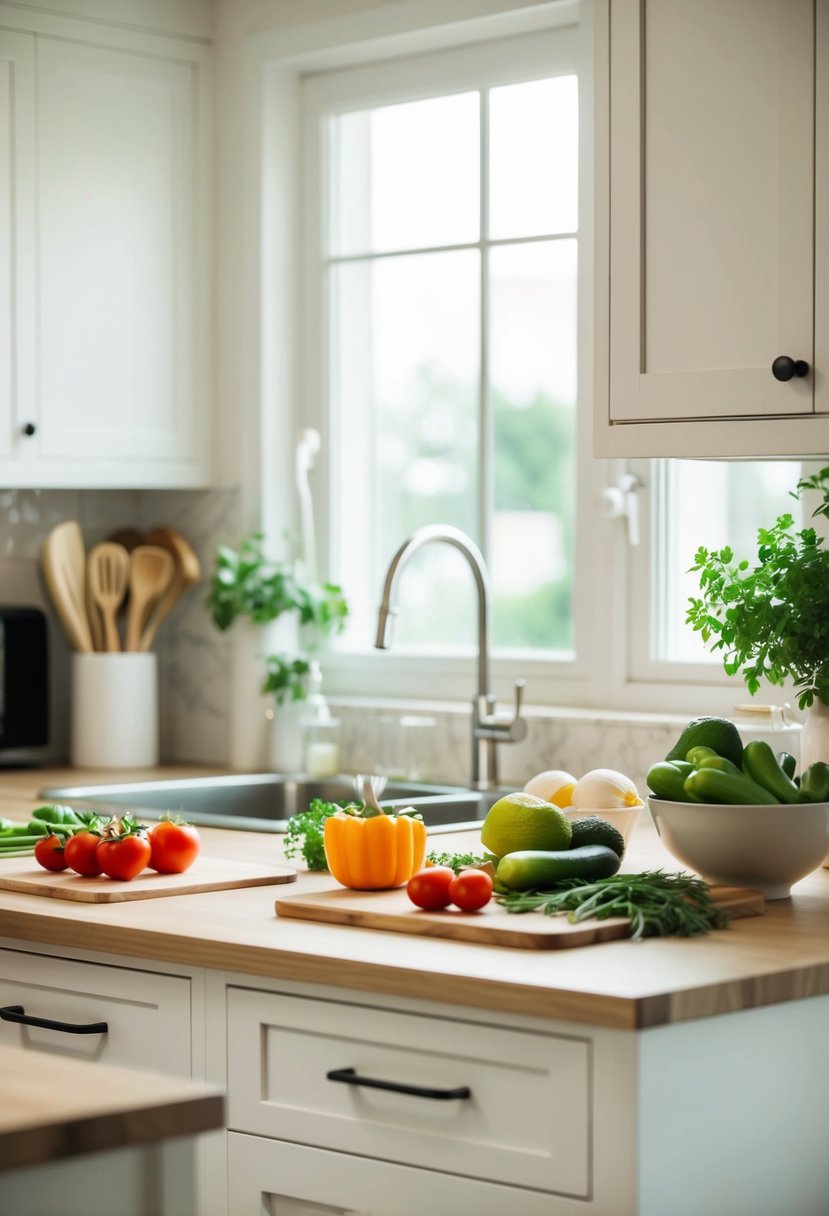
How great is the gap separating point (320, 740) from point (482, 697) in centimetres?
39

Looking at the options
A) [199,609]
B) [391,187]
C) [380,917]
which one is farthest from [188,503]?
[380,917]

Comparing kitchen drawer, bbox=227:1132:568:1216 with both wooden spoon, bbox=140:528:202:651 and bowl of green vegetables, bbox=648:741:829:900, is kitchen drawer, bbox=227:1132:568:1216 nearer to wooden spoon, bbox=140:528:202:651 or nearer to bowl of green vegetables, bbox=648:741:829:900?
bowl of green vegetables, bbox=648:741:829:900

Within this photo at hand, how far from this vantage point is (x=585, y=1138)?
1644mm

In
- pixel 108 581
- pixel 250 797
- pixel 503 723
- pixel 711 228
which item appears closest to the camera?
pixel 711 228

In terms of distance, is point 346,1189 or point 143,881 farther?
point 143,881

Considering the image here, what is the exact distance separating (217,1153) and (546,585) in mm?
1659

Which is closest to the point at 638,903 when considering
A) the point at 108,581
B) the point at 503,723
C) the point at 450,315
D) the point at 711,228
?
the point at 711,228

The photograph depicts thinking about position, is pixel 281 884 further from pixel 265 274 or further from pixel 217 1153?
pixel 265 274

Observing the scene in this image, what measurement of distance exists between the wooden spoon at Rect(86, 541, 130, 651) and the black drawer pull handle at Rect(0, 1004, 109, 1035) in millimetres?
1352

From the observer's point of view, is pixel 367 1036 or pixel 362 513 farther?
pixel 362 513

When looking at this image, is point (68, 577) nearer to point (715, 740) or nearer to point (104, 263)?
point (104, 263)

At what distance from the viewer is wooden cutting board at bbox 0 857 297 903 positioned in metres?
2.12

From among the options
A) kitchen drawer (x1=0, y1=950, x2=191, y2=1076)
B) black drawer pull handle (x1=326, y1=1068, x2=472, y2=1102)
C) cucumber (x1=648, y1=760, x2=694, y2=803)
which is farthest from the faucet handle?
black drawer pull handle (x1=326, y1=1068, x2=472, y2=1102)

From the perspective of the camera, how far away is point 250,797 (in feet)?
10.4
